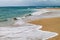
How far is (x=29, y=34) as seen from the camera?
153 cm

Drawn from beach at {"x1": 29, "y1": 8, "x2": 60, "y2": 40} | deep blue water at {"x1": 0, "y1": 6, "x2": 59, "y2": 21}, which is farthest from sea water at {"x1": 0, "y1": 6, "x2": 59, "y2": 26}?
beach at {"x1": 29, "y1": 8, "x2": 60, "y2": 40}

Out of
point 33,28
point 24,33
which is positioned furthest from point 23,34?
point 33,28

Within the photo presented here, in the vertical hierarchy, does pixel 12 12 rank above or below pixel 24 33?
above

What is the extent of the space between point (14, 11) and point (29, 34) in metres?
0.51

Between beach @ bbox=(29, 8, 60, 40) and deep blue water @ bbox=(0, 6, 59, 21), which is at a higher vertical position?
deep blue water @ bbox=(0, 6, 59, 21)

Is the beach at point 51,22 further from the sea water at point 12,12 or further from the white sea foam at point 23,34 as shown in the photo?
the sea water at point 12,12

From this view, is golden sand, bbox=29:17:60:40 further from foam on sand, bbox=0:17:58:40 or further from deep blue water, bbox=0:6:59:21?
deep blue water, bbox=0:6:59:21

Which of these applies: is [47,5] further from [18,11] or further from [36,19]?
[18,11]

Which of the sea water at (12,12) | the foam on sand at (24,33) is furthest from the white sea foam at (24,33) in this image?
the sea water at (12,12)

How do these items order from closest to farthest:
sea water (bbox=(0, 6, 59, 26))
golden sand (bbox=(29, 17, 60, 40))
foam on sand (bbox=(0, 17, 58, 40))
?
foam on sand (bbox=(0, 17, 58, 40))
golden sand (bbox=(29, 17, 60, 40))
sea water (bbox=(0, 6, 59, 26))

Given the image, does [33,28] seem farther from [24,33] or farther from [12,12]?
[12,12]

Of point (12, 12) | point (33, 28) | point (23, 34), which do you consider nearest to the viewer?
point (23, 34)

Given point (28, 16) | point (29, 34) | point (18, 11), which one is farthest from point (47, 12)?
point (29, 34)

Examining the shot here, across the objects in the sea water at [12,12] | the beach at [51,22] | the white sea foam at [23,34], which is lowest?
the white sea foam at [23,34]
